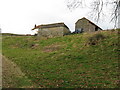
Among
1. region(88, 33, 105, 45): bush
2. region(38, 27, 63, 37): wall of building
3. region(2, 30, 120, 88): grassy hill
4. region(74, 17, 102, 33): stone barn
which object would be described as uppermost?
region(74, 17, 102, 33): stone barn

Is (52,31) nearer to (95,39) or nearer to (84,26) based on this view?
(84,26)

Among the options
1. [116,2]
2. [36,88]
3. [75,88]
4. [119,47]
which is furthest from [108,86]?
[119,47]

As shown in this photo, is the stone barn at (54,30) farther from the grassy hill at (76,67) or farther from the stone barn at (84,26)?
the grassy hill at (76,67)

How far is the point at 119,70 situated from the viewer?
13695 mm

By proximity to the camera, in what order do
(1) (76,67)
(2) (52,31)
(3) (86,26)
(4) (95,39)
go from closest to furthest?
(1) (76,67)
(4) (95,39)
(3) (86,26)
(2) (52,31)

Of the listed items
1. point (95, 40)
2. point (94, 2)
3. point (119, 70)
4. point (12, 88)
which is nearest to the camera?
point (12, 88)

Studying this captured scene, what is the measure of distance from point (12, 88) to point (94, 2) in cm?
958

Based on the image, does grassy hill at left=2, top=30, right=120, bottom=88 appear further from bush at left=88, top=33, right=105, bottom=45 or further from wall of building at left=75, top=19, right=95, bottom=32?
wall of building at left=75, top=19, right=95, bottom=32

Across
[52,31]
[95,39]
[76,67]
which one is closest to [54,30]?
[52,31]

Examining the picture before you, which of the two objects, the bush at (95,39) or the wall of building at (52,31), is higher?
the wall of building at (52,31)

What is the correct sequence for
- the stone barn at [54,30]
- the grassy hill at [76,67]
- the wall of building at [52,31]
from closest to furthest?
the grassy hill at [76,67]
the wall of building at [52,31]
the stone barn at [54,30]

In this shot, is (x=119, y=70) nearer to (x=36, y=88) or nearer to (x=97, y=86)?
(x=97, y=86)

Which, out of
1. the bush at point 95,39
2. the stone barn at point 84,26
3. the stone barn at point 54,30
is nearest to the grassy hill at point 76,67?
the bush at point 95,39

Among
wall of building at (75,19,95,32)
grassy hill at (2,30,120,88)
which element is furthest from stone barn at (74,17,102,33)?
grassy hill at (2,30,120,88)
